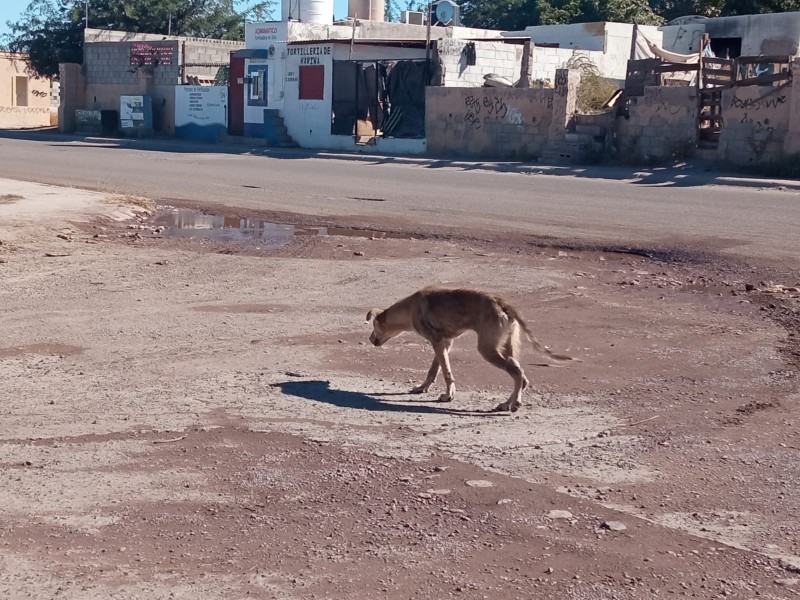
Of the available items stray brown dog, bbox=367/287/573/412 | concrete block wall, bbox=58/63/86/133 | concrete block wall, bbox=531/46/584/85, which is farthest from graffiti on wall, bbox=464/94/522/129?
concrete block wall, bbox=58/63/86/133

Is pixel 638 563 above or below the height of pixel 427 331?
below

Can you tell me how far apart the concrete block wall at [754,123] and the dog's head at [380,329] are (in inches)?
761

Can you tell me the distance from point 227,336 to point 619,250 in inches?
253

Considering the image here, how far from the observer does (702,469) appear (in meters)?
5.69

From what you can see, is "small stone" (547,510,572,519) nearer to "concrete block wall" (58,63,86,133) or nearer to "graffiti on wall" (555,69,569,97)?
"graffiti on wall" (555,69,569,97)

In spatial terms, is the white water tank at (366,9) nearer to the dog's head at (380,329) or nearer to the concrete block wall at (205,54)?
the concrete block wall at (205,54)

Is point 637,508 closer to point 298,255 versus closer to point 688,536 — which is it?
point 688,536

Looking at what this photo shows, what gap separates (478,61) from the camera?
118 ft

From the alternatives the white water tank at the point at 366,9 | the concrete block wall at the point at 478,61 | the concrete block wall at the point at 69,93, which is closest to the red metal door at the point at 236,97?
the white water tank at the point at 366,9

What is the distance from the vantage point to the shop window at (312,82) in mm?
39625

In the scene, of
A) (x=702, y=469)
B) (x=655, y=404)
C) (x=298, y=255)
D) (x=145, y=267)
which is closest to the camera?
(x=702, y=469)

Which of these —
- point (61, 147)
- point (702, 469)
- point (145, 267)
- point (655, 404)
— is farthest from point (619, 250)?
point (61, 147)

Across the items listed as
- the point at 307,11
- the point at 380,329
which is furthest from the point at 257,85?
the point at 380,329

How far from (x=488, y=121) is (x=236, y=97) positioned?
15143mm
